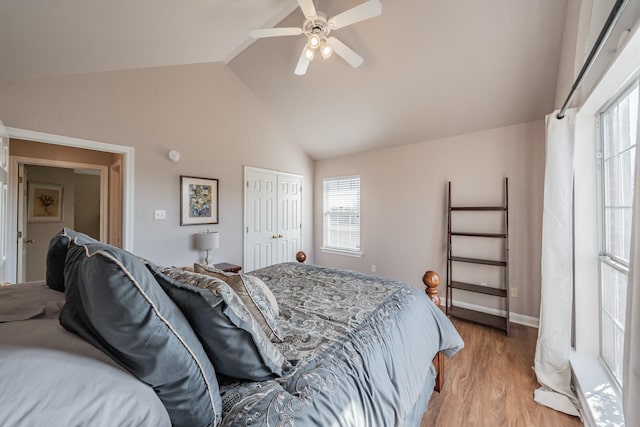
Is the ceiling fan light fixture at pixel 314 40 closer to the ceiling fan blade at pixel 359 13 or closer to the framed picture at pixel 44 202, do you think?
the ceiling fan blade at pixel 359 13

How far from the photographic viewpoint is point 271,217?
433 centimetres

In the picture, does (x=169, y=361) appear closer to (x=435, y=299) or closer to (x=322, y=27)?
(x=435, y=299)

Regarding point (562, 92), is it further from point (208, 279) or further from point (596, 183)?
point (208, 279)

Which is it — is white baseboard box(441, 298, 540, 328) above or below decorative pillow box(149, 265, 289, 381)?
below

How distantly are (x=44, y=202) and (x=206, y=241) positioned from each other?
2.88m

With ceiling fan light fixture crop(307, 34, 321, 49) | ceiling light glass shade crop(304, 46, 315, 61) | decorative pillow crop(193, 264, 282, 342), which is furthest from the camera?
ceiling light glass shade crop(304, 46, 315, 61)

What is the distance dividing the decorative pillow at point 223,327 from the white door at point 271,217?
313cm

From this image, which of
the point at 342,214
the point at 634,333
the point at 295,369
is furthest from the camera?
the point at 342,214

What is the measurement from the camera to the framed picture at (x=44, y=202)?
3.79 meters

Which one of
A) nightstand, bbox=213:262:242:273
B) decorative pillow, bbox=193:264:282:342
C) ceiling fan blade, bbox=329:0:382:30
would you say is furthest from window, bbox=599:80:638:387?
nightstand, bbox=213:262:242:273

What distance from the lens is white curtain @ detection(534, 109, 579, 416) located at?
1.88 meters

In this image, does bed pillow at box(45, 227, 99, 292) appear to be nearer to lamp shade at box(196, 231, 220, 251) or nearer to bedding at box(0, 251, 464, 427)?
bedding at box(0, 251, 464, 427)

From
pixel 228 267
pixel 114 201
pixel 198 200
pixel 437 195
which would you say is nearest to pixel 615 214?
pixel 437 195

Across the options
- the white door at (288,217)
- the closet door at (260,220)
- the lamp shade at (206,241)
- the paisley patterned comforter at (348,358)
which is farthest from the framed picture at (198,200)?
the paisley patterned comforter at (348,358)
